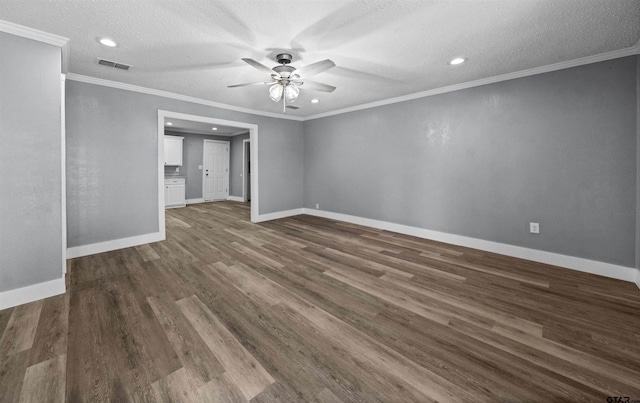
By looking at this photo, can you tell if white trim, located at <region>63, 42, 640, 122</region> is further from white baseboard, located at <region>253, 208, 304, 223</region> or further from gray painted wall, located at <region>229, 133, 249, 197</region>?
gray painted wall, located at <region>229, 133, 249, 197</region>

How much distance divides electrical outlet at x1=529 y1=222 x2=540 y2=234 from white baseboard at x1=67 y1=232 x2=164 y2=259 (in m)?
5.62

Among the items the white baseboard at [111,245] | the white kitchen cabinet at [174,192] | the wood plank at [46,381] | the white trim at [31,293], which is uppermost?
the white kitchen cabinet at [174,192]

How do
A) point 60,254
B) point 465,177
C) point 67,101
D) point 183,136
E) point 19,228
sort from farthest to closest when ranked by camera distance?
point 183,136 < point 465,177 < point 67,101 < point 60,254 < point 19,228

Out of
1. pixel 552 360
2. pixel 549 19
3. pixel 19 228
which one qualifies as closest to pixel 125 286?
pixel 19 228

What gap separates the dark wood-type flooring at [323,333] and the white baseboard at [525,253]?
0.15 m

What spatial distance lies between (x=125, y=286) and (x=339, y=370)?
7.90ft

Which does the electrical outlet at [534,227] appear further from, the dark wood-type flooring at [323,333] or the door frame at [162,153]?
the door frame at [162,153]

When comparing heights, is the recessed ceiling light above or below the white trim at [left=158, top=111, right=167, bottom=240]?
above

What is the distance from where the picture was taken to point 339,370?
1.51 metres

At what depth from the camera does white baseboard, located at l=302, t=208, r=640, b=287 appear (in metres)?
2.80

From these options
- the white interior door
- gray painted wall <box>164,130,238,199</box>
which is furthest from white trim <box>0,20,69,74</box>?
the white interior door

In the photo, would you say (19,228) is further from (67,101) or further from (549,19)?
(549,19)

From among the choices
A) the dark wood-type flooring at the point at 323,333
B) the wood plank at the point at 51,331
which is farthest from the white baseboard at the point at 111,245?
the wood plank at the point at 51,331

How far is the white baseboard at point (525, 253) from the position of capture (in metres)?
2.80
